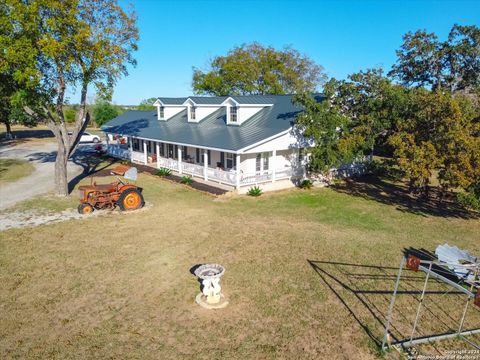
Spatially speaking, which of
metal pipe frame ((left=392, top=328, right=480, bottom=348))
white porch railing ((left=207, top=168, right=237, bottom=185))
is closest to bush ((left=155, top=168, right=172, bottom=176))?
white porch railing ((left=207, top=168, right=237, bottom=185))

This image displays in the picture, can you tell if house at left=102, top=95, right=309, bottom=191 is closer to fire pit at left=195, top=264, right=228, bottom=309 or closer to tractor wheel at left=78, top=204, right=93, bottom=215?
tractor wheel at left=78, top=204, right=93, bottom=215

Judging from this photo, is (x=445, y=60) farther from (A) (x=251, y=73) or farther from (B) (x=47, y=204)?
(B) (x=47, y=204)

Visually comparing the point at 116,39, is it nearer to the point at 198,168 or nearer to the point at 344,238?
the point at 198,168

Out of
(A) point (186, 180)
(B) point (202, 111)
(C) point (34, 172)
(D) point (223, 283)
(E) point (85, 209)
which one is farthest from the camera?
(B) point (202, 111)

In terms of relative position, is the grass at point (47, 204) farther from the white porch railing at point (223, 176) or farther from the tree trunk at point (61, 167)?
the white porch railing at point (223, 176)

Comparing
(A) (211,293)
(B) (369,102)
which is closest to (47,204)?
(A) (211,293)

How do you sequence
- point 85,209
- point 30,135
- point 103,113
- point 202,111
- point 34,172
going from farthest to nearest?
point 103,113 → point 30,135 → point 202,111 → point 34,172 → point 85,209

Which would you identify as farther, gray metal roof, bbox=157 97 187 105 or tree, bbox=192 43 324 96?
tree, bbox=192 43 324 96
